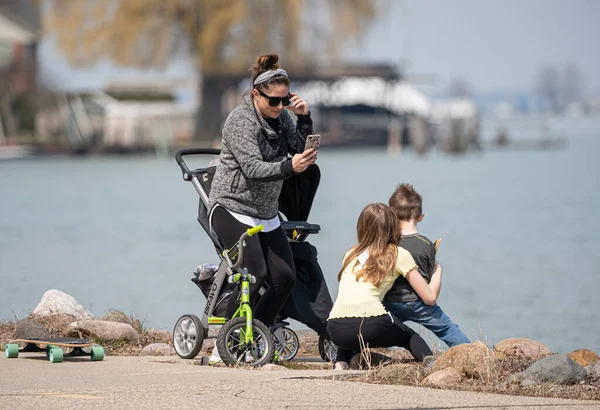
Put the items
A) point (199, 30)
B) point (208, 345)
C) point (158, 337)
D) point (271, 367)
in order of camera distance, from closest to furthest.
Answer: point (271, 367), point (208, 345), point (158, 337), point (199, 30)

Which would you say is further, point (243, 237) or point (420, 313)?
point (420, 313)

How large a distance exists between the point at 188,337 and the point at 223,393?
1.92 metres

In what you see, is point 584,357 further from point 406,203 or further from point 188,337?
point 188,337

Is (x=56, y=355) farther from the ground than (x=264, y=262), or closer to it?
closer to it

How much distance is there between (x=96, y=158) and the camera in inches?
2995

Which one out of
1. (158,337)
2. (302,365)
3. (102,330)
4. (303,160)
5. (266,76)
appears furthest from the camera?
(158,337)

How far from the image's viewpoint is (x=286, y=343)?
26.4ft

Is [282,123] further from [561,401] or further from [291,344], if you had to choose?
[561,401]

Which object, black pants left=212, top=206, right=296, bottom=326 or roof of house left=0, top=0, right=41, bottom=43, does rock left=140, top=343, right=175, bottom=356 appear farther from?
roof of house left=0, top=0, right=41, bottom=43

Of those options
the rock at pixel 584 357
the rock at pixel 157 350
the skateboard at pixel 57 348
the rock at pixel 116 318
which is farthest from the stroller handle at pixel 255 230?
the rock at pixel 116 318

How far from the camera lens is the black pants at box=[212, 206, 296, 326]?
7305 mm

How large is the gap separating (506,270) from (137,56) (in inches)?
1893

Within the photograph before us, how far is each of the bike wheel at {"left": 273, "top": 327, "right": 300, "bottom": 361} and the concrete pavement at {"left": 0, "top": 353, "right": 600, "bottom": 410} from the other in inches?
30.6

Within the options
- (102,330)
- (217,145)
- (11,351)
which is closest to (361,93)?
(217,145)
